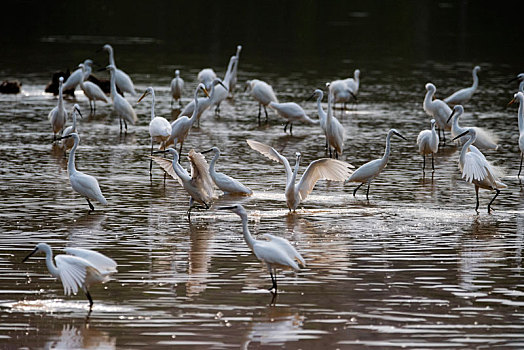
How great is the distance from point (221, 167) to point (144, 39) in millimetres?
23126

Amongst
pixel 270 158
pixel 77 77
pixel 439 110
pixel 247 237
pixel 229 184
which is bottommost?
pixel 229 184

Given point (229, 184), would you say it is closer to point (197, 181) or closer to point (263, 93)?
point (197, 181)

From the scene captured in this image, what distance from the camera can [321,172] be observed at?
13000 mm

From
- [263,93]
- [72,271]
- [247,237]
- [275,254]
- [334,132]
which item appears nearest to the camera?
[72,271]

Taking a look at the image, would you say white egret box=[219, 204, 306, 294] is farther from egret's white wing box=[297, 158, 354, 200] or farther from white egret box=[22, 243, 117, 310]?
egret's white wing box=[297, 158, 354, 200]

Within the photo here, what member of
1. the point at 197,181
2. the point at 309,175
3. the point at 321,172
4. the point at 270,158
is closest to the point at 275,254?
the point at 197,181

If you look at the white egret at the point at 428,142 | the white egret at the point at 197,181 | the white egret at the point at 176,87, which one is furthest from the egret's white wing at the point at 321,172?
the white egret at the point at 176,87

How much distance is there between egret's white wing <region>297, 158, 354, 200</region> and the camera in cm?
1273

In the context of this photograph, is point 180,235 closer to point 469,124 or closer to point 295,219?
point 295,219

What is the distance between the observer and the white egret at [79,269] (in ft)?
26.7

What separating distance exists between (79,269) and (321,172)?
5410 millimetres

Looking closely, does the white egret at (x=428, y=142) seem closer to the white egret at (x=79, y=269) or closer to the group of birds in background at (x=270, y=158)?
the group of birds in background at (x=270, y=158)

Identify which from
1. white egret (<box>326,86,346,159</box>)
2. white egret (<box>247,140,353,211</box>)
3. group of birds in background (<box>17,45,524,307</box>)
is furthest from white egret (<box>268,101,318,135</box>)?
white egret (<box>247,140,353,211</box>)

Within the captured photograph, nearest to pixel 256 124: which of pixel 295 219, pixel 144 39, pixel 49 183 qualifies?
pixel 49 183
